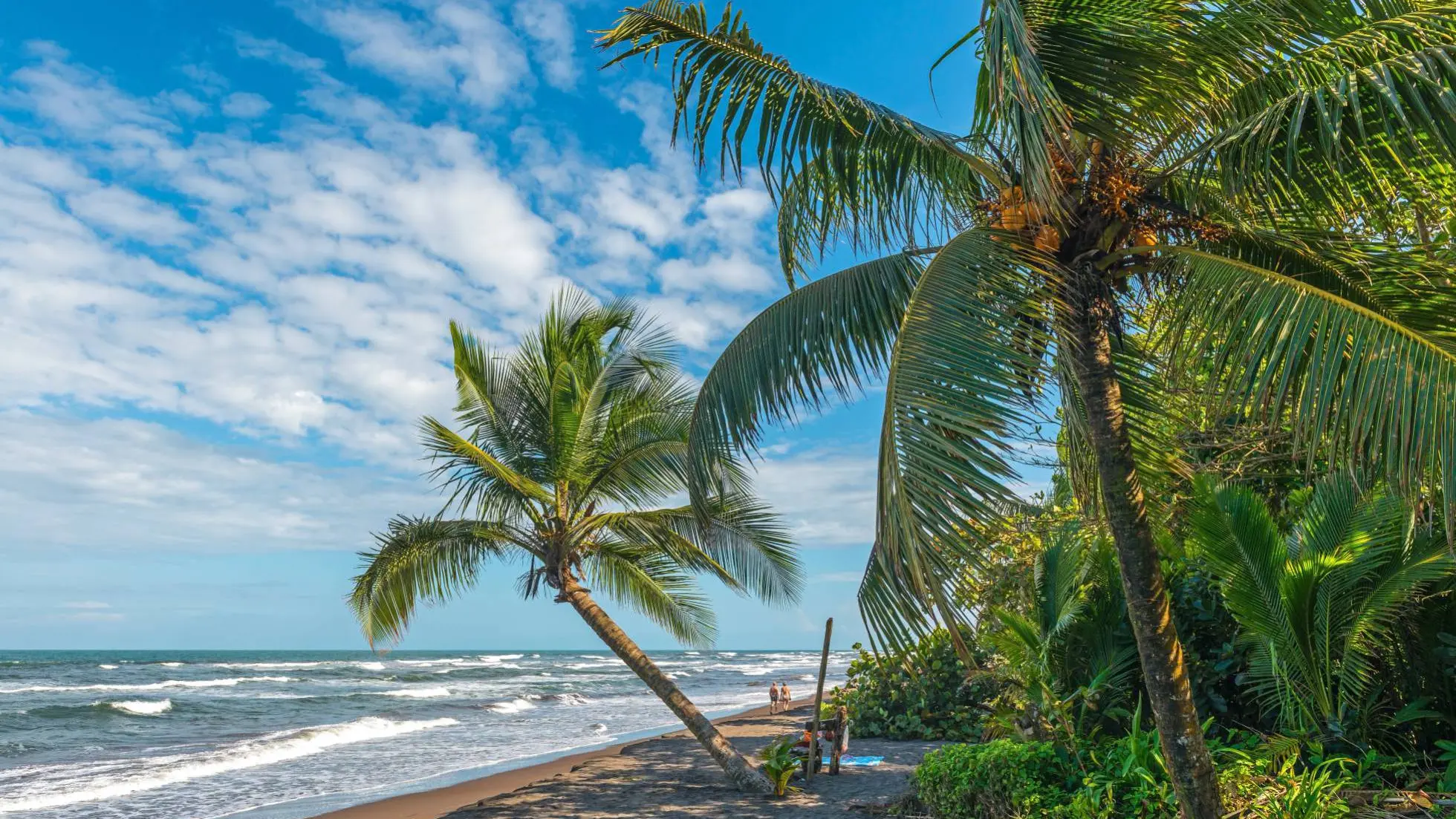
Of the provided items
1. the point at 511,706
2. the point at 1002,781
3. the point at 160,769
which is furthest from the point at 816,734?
the point at 511,706

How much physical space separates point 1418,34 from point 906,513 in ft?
10.7

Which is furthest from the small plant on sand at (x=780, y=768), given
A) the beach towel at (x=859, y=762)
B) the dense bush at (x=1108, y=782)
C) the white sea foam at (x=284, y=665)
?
the white sea foam at (x=284, y=665)

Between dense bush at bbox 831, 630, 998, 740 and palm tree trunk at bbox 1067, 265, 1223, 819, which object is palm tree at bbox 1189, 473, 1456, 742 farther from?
dense bush at bbox 831, 630, 998, 740

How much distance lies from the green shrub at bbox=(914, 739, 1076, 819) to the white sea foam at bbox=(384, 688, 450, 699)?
28.9m

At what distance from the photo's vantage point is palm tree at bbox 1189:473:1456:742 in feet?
19.0

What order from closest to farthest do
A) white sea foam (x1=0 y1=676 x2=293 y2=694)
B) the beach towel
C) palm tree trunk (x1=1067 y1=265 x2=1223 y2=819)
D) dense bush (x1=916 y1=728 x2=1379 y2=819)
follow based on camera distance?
palm tree trunk (x1=1067 y1=265 x2=1223 y2=819)
dense bush (x1=916 y1=728 x2=1379 y2=819)
the beach towel
white sea foam (x1=0 y1=676 x2=293 y2=694)

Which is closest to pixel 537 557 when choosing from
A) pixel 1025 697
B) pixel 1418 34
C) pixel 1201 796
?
pixel 1025 697

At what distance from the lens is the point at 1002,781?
7195 mm

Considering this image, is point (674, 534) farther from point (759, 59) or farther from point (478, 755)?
point (478, 755)

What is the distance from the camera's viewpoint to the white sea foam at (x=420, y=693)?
33.8 m

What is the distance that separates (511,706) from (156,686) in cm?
1916

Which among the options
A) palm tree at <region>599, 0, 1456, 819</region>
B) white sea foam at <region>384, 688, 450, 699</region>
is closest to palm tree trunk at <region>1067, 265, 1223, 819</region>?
palm tree at <region>599, 0, 1456, 819</region>

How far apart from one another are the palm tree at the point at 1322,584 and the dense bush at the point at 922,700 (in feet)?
21.7

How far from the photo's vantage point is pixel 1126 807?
6.32 m
